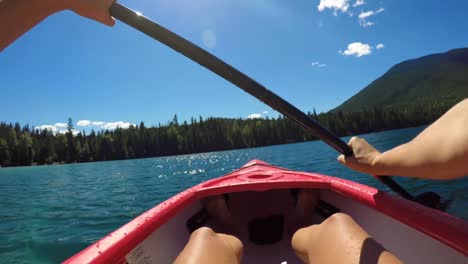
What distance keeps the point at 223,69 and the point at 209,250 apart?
1325mm

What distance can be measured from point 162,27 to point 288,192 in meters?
2.84

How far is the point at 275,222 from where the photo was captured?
3.74m

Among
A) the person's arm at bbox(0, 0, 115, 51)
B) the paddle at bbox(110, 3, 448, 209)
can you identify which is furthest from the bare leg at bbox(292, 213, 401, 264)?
the person's arm at bbox(0, 0, 115, 51)

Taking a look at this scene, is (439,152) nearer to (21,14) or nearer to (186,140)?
(21,14)

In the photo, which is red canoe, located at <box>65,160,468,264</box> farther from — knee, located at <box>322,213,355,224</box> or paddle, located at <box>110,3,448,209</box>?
paddle, located at <box>110,3,448,209</box>

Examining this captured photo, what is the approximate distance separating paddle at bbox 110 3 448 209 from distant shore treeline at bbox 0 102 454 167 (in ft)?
374

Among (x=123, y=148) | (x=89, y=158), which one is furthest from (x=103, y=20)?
(x=89, y=158)

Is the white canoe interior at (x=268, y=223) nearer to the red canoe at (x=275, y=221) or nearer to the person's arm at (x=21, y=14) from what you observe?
the red canoe at (x=275, y=221)

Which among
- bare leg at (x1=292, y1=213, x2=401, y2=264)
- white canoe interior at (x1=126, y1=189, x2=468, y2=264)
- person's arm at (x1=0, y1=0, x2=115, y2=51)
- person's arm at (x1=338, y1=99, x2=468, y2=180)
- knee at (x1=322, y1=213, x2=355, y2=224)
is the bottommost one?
white canoe interior at (x1=126, y1=189, x2=468, y2=264)

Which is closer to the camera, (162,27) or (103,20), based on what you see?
(103,20)

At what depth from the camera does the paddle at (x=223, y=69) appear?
208 cm

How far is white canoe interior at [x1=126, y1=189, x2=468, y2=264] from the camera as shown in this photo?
247cm

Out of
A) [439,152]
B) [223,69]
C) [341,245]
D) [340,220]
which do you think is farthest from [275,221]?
[439,152]

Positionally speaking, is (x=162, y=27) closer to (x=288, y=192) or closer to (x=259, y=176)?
(x=259, y=176)
